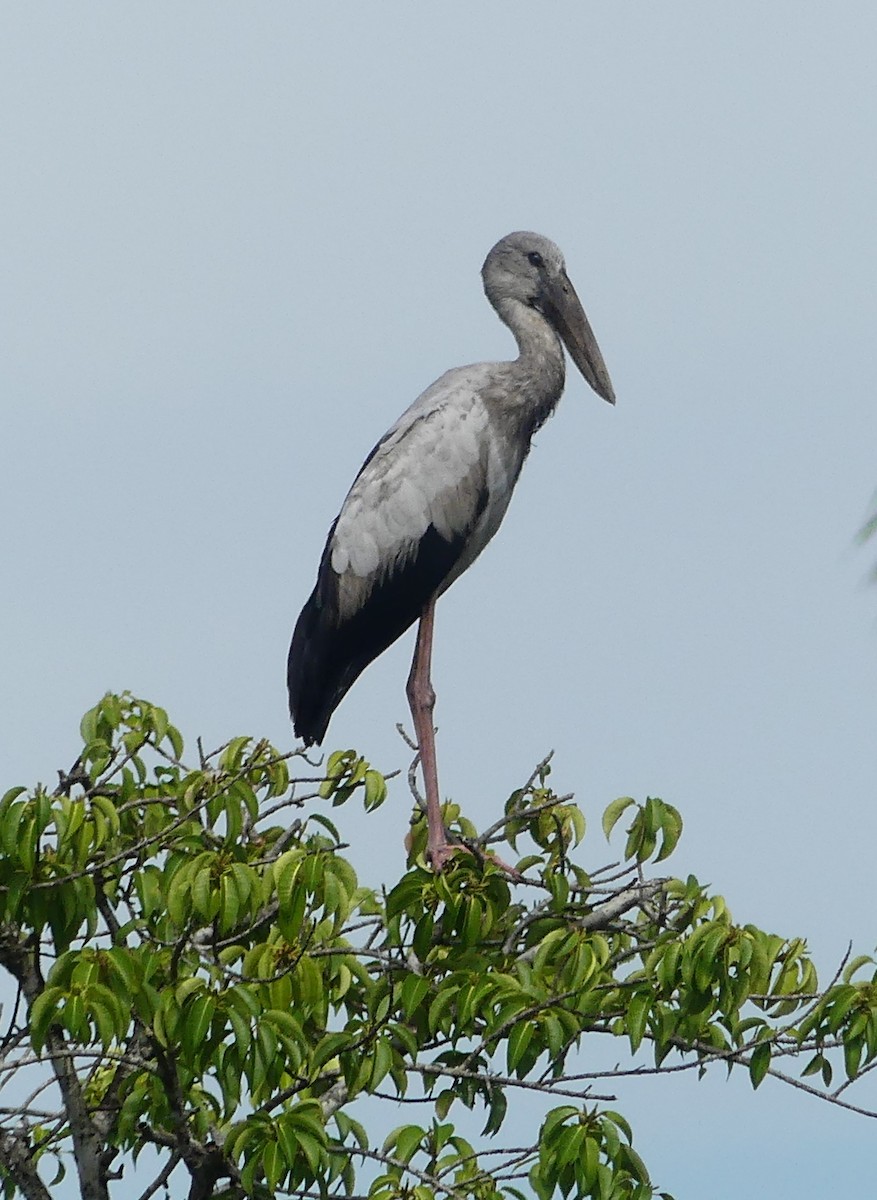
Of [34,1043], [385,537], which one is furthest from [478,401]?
[34,1043]

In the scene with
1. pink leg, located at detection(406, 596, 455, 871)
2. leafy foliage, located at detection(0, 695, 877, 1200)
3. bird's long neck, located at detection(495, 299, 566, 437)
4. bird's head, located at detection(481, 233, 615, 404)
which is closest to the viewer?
leafy foliage, located at detection(0, 695, 877, 1200)

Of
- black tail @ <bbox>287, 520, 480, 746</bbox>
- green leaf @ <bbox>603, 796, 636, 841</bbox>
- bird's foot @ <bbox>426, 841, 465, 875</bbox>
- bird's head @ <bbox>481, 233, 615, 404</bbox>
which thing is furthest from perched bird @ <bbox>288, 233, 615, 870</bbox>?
green leaf @ <bbox>603, 796, 636, 841</bbox>

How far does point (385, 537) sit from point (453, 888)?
8.71 feet

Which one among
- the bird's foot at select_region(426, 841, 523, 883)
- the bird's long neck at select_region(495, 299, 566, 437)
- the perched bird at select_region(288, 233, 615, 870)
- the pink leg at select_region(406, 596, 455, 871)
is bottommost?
the bird's foot at select_region(426, 841, 523, 883)

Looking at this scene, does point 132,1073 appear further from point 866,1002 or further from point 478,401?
point 478,401

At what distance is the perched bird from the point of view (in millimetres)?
8094

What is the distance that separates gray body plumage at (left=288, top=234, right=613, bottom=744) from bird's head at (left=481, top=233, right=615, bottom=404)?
435 millimetres

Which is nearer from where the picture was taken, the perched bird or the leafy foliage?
the leafy foliage

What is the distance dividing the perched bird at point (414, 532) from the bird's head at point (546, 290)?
44 cm

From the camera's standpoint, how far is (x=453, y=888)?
5.75 m

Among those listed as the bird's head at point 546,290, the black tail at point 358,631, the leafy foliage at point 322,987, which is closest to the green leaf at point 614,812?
the leafy foliage at point 322,987

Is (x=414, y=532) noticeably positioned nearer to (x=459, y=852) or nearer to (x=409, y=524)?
(x=409, y=524)

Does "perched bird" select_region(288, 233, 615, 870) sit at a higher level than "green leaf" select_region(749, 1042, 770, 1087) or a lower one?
higher

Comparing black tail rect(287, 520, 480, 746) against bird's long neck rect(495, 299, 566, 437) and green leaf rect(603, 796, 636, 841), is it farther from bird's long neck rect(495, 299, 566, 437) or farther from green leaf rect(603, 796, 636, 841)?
green leaf rect(603, 796, 636, 841)
